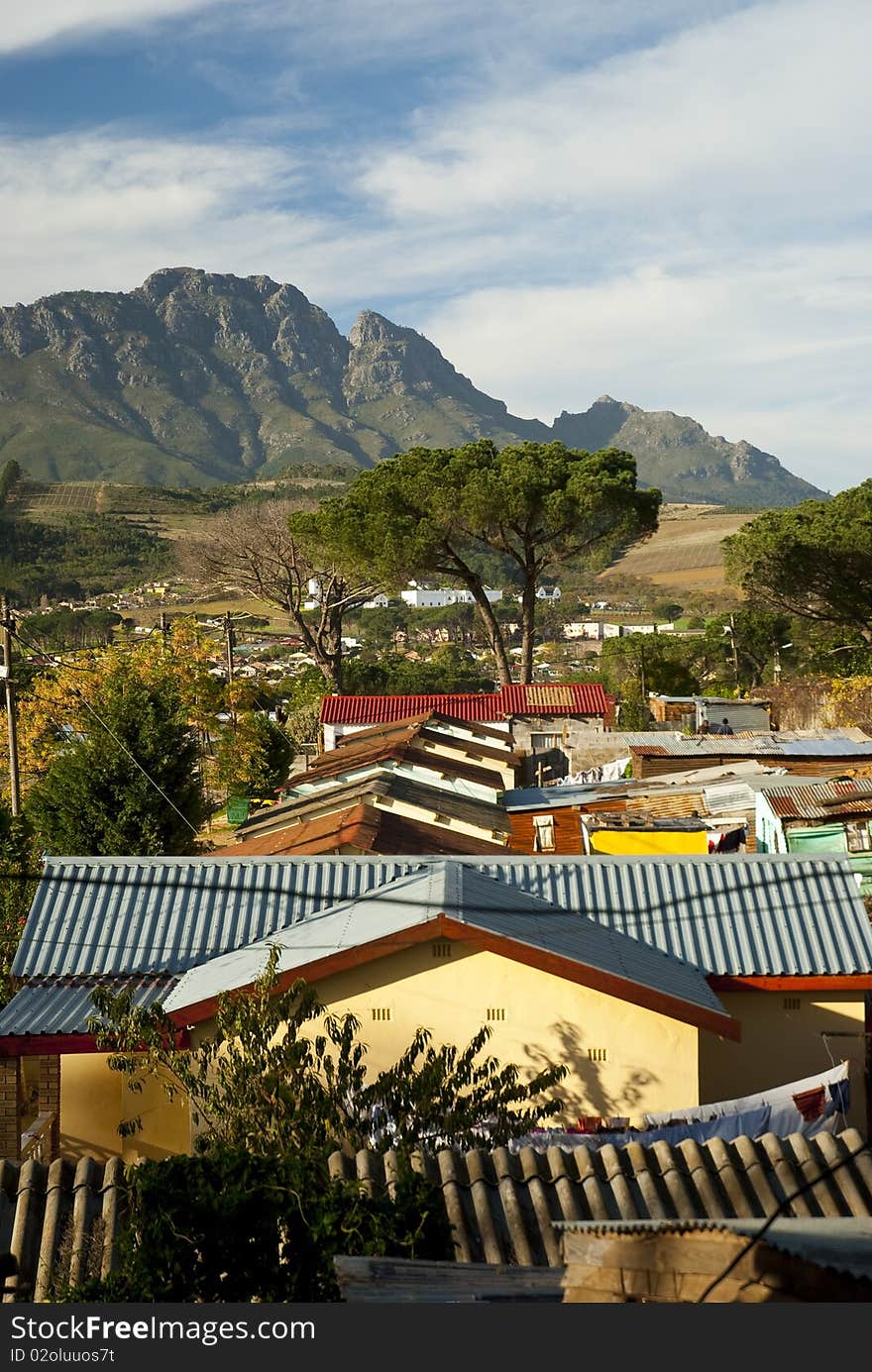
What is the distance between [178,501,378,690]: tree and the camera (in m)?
39.7

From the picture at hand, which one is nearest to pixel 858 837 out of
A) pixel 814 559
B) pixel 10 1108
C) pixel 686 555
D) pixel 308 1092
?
pixel 10 1108

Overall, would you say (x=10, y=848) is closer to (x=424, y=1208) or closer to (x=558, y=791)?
(x=558, y=791)

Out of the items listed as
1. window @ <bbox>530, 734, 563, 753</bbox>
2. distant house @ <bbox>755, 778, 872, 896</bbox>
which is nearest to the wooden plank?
distant house @ <bbox>755, 778, 872, 896</bbox>

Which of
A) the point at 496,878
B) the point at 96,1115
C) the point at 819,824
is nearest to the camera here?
the point at 96,1115

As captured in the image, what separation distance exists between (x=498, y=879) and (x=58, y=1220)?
5.29 meters

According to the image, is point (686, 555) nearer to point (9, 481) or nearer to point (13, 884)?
point (9, 481)

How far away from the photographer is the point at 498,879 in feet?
32.7

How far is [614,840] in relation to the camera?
13.9m

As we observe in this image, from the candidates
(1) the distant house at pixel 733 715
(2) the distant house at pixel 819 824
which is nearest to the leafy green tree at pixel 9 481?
(1) the distant house at pixel 733 715

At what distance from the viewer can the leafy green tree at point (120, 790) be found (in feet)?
59.2

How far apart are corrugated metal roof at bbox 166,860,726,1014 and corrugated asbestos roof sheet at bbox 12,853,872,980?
43 centimetres

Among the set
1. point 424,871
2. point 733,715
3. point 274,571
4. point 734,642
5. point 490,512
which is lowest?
point 733,715

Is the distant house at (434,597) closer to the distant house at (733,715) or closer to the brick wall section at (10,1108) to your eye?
the distant house at (733,715)

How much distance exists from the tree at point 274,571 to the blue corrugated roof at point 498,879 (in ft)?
96.0
